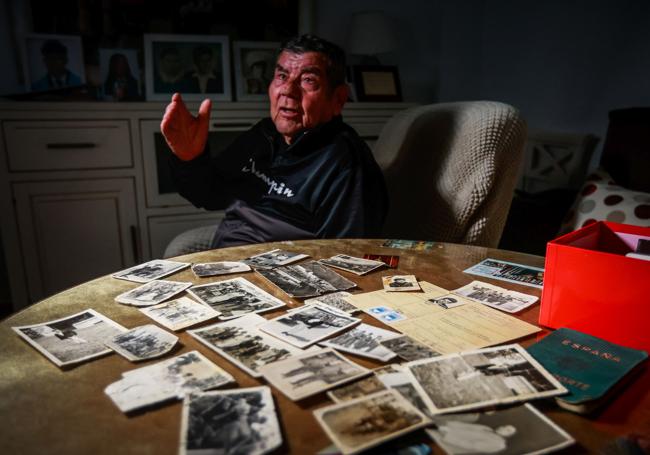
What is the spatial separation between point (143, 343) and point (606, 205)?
163cm

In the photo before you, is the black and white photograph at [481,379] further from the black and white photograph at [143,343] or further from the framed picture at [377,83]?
the framed picture at [377,83]

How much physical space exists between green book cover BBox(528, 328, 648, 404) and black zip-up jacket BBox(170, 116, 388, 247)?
70cm

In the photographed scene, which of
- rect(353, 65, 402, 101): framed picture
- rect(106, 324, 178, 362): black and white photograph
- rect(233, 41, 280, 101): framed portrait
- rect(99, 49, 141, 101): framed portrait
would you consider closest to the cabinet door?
rect(99, 49, 141, 101): framed portrait

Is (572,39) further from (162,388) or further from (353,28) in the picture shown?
(162,388)

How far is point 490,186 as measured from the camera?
1.42 metres

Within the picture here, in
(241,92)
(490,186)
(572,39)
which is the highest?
(572,39)

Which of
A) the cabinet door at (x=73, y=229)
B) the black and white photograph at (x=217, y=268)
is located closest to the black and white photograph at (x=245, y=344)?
the black and white photograph at (x=217, y=268)

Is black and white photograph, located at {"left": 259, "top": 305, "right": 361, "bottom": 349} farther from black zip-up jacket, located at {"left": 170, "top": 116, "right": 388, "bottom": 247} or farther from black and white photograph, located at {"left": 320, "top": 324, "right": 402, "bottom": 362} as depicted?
black zip-up jacket, located at {"left": 170, "top": 116, "right": 388, "bottom": 247}

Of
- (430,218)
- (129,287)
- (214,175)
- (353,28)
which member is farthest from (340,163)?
(353,28)

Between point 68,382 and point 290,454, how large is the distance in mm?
306

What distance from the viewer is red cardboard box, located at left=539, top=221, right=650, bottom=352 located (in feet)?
2.17

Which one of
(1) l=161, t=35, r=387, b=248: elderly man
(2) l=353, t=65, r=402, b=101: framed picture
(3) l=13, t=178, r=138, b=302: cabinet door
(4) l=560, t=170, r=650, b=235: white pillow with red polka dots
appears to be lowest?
(3) l=13, t=178, r=138, b=302: cabinet door

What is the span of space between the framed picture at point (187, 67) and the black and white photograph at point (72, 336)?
6.40 ft

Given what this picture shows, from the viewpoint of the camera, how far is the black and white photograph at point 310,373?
0.57 m
